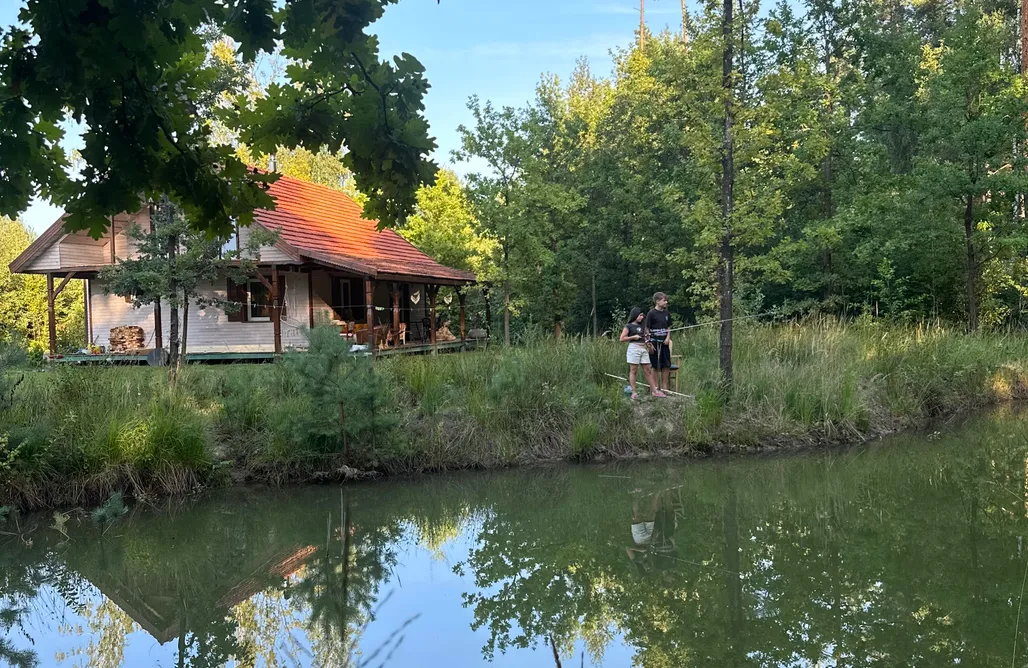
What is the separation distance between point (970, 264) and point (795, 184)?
20.9 feet

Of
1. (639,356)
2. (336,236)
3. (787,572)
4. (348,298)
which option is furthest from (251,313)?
(787,572)

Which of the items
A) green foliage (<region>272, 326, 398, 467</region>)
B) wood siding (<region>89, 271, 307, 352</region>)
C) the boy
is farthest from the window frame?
the boy

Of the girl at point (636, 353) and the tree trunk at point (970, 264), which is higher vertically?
the tree trunk at point (970, 264)

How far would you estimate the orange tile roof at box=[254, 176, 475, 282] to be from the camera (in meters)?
18.7

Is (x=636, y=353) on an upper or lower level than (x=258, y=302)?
lower

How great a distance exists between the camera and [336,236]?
21359mm

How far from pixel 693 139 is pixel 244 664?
9773 mm

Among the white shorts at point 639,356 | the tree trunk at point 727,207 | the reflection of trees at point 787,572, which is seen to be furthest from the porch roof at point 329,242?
the reflection of trees at point 787,572

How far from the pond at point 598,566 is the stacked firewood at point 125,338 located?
13066mm

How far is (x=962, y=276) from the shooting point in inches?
707

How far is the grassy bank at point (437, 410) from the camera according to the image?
8648 millimetres

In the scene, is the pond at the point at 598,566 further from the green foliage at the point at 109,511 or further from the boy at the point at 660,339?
the boy at the point at 660,339

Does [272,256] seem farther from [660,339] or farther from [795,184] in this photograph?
[795,184]

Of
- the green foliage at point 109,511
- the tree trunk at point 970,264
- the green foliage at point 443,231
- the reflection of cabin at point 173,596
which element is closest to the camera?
the reflection of cabin at point 173,596
